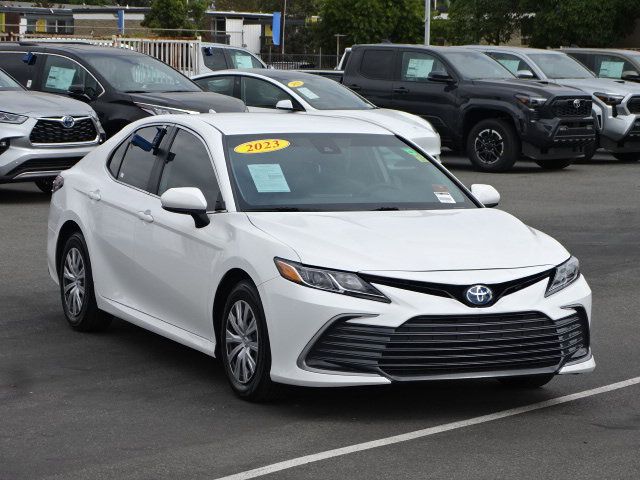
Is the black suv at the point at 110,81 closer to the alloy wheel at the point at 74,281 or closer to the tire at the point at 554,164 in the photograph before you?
the tire at the point at 554,164

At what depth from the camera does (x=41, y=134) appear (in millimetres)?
16859

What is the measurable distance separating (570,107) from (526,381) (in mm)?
15156

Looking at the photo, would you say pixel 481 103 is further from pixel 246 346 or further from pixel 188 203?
pixel 246 346

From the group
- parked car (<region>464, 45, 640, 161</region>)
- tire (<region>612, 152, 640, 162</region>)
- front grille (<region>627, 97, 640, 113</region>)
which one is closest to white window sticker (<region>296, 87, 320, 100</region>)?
parked car (<region>464, 45, 640, 161</region>)

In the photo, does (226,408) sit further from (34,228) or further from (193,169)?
(34,228)

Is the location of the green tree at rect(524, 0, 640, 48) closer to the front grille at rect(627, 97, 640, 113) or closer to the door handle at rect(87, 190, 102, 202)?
the front grille at rect(627, 97, 640, 113)

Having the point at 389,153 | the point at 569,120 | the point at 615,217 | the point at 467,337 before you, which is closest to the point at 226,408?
the point at 467,337

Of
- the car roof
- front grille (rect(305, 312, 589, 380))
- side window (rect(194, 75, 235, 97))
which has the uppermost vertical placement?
the car roof

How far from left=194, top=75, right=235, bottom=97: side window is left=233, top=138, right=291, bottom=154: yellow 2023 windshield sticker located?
13.9 meters

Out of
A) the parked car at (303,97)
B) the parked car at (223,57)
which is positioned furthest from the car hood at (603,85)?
the parked car at (223,57)

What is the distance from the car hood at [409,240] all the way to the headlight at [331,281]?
0.13ft

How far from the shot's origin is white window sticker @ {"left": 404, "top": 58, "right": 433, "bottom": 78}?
23438 mm

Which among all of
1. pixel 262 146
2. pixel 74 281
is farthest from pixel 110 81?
pixel 262 146

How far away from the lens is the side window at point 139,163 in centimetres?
868
